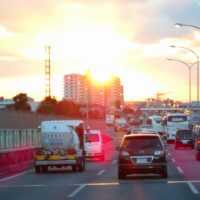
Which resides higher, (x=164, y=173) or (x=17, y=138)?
(x=17, y=138)

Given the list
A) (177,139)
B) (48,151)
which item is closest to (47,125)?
(48,151)

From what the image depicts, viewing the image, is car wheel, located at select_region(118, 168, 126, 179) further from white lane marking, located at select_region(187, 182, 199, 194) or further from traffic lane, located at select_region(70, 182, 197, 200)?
white lane marking, located at select_region(187, 182, 199, 194)

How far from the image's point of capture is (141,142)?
27703 mm

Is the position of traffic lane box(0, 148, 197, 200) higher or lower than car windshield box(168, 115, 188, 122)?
lower

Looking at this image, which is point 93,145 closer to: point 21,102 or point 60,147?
point 60,147

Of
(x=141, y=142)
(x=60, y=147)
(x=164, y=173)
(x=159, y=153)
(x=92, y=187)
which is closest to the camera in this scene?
(x=92, y=187)

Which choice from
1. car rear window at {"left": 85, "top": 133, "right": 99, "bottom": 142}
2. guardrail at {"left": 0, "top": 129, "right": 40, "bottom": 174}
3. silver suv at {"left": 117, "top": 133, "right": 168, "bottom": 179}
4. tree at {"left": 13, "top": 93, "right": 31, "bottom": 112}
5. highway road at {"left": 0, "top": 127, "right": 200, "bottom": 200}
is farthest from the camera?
tree at {"left": 13, "top": 93, "right": 31, "bottom": 112}

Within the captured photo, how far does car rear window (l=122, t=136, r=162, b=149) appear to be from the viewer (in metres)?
27.6

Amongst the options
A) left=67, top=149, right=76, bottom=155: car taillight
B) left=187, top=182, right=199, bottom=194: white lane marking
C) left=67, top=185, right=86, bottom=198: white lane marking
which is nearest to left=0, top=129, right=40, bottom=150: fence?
left=67, top=149, right=76, bottom=155: car taillight

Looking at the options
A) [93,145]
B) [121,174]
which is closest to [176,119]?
[93,145]

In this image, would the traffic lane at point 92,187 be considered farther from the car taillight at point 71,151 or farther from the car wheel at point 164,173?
the car taillight at point 71,151

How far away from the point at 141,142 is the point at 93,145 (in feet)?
62.1

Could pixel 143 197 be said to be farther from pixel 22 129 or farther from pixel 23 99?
pixel 23 99

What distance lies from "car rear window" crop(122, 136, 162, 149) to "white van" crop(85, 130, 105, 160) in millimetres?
18297
